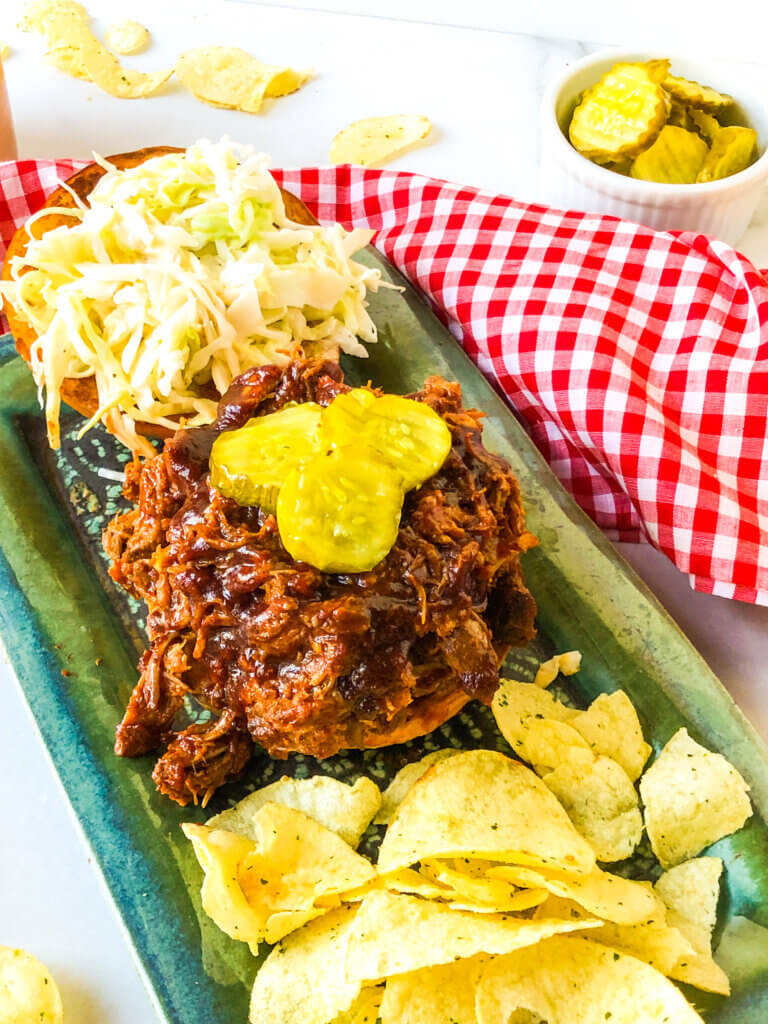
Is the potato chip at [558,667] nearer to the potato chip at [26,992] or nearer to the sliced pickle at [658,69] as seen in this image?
the potato chip at [26,992]

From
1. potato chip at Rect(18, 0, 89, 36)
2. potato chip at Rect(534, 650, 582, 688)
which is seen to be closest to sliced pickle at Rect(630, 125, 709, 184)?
potato chip at Rect(534, 650, 582, 688)

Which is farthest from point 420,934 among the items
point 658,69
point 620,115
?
point 658,69

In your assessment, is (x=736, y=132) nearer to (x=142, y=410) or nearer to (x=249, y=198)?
(x=249, y=198)

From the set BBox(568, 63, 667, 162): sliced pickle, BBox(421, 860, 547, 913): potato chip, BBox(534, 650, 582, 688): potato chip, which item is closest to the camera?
BBox(421, 860, 547, 913): potato chip

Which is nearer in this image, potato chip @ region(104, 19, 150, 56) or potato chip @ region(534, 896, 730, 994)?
potato chip @ region(534, 896, 730, 994)

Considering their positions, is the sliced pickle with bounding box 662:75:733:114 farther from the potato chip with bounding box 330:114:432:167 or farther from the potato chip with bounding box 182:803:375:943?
the potato chip with bounding box 182:803:375:943

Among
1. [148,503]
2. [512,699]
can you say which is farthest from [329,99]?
[512,699]
